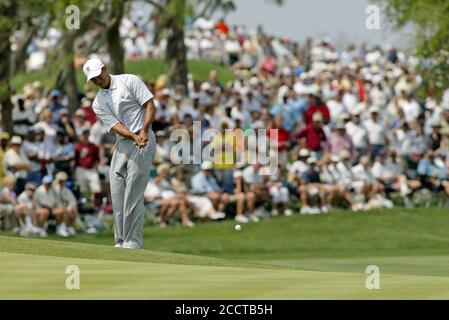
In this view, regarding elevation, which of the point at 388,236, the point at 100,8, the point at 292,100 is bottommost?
the point at 388,236

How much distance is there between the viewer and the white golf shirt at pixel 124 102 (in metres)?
15.1

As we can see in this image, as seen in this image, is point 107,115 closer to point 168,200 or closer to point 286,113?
point 168,200

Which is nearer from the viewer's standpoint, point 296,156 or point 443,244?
point 443,244

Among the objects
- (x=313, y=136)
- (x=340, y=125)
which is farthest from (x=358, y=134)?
(x=313, y=136)

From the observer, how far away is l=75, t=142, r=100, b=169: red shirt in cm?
2552

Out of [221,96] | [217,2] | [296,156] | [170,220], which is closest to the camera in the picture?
[170,220]

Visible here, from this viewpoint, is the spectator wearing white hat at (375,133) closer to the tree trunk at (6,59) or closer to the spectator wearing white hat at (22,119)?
the spectator wearing white hat at (22,119)

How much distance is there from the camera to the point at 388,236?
2442 centimetres

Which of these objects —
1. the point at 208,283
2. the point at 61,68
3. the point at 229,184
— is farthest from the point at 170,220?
the point at 208,283

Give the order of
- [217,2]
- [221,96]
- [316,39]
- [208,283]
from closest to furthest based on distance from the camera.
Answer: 1. [208,283]
2. [221,96]
3. [217,2]
4. [316,39]

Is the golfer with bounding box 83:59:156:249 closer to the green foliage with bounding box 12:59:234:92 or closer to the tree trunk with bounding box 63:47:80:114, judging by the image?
the tree trunk with bounding box 63:47:80:114

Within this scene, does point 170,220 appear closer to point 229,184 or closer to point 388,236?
point 229,184

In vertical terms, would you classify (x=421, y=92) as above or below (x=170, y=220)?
above

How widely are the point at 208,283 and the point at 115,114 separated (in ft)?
15.0
